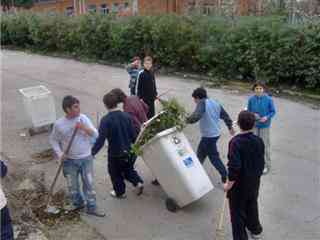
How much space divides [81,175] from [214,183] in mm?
1912

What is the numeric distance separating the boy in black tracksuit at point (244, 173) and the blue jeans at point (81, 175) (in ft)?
5.66

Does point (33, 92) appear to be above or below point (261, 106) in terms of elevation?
below

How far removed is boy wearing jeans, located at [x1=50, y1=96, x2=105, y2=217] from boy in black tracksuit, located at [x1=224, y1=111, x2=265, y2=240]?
1692mm

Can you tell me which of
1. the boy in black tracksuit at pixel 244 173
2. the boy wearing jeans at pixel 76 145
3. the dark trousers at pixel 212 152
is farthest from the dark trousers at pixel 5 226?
the dark trousers at pixel 212 152

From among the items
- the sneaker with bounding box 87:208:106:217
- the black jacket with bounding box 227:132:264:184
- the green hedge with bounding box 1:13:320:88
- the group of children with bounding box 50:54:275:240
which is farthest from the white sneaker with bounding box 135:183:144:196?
the green hedge with bounding box 1:13:320:88

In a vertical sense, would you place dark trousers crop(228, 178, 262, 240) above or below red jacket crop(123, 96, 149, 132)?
below

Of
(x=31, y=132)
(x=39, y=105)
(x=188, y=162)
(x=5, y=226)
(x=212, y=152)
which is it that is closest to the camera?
(x=5, y=226)

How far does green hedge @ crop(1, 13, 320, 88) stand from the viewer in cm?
1049

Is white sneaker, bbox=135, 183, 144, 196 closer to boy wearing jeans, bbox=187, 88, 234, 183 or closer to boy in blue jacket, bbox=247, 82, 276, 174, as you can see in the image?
boy wearing jeans, bbox=187, 88, 234, 183

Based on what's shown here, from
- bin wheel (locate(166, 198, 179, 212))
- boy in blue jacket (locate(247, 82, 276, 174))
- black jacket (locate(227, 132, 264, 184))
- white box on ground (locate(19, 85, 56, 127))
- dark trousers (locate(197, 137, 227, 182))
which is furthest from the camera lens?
white box on ground (locate(19, 85, 56, 127))

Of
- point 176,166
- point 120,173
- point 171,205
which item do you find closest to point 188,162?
point 176,166

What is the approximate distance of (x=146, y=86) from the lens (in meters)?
7.23

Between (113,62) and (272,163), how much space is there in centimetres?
1018

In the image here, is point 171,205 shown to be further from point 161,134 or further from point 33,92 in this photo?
point 33,92
